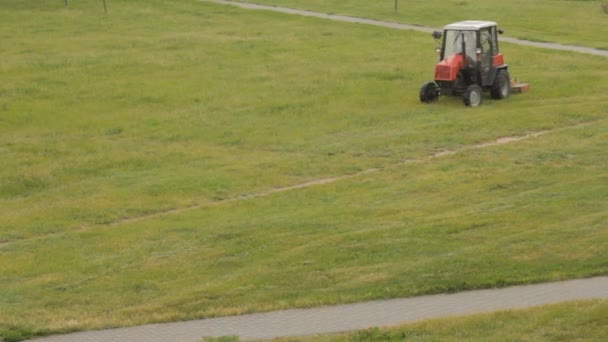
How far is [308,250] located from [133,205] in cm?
744

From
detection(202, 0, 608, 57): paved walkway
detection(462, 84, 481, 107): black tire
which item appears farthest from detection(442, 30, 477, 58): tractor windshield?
detection(202, 0, 608, 57): paved walkway

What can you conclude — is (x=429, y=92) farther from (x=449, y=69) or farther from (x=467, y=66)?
(x=467, y=66)

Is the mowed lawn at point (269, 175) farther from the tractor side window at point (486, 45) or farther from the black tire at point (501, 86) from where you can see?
the tractor side window at point (486, 45)

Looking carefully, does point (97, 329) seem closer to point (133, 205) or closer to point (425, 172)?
point (133, 205)

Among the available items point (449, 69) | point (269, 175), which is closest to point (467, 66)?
point (449, 69)

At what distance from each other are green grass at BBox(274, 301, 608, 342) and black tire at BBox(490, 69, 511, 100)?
2265 cm

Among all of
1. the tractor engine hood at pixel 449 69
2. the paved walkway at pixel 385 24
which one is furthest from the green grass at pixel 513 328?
the paved walkway at pixel 385 24

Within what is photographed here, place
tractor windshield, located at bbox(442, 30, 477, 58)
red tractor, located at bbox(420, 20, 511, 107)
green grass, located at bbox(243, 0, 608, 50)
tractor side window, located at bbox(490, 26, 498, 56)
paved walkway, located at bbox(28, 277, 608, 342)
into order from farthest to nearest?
green grass, located at bbox(243, 0, 608, 50), tractor side window, located at bbox(490, 26, 498, 56), tractor windshield, located at bbox(442, 30, 477, 58), red tractor, located at bbox(420, 20, 511, 107), paved walkway, located at bbox(28, 277, 608, 342)

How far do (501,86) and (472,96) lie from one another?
1549 millimetres

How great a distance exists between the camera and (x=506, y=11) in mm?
60281

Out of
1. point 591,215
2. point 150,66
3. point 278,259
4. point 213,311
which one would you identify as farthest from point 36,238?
point 150,66

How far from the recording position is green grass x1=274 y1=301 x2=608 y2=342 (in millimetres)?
15156

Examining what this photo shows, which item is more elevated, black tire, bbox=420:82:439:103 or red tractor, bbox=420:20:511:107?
red tractor, bbox=420:20:511:107

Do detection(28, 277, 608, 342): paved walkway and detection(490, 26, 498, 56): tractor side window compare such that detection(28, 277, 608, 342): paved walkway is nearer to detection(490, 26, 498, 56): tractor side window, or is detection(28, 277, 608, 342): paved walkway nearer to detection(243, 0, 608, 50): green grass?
detection(490, 26, 498, 56): tractor side window
